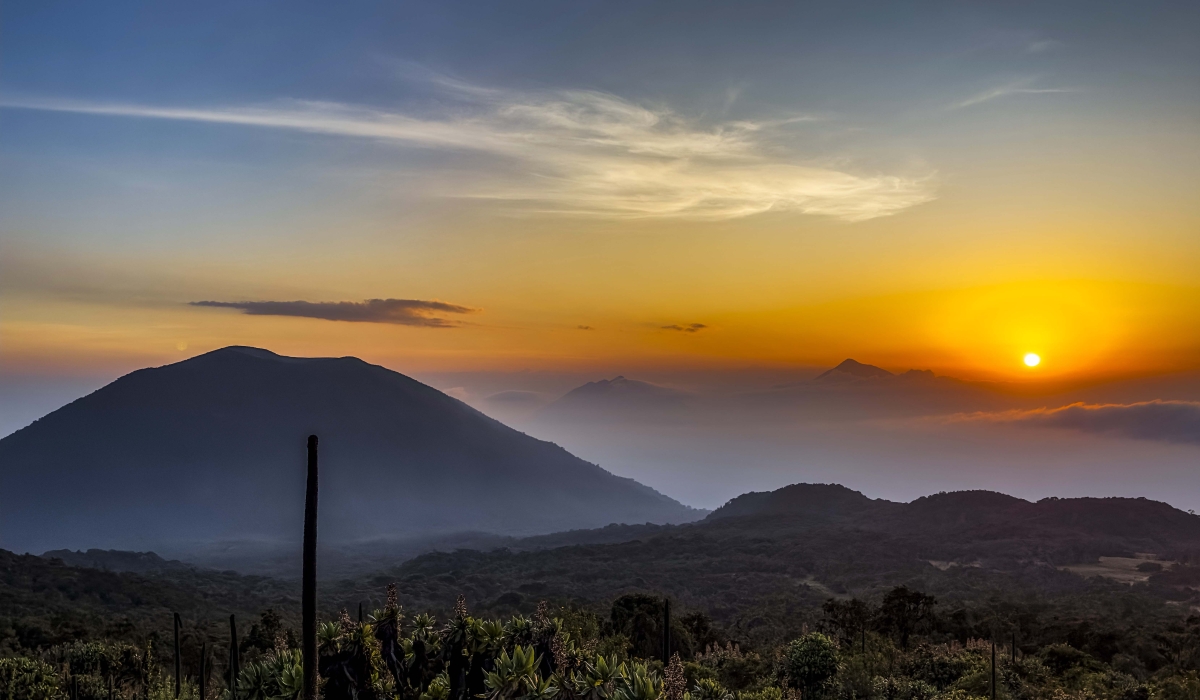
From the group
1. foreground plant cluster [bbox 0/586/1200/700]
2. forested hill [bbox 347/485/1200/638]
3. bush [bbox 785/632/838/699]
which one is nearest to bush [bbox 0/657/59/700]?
foreground plant cluster [bbox 0/586/1200/700]

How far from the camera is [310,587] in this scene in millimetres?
20953

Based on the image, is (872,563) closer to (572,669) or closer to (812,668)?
(812,668)

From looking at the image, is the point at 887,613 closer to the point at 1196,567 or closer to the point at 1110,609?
the point at 1110,609

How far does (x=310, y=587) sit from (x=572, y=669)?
6.37m

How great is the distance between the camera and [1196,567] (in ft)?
372

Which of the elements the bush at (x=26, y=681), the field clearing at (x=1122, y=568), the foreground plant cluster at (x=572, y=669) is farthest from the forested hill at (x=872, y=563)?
the bush at (x=26, y=681)

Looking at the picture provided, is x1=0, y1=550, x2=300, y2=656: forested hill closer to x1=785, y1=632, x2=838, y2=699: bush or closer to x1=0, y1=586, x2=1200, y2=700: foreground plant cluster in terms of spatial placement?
x1=0, y1=586, x2=1200, y2=700: foreground plant cluster

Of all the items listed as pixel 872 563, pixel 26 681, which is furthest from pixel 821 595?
pixel 26 681

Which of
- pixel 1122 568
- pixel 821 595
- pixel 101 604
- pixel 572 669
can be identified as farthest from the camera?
pixel 1122 568

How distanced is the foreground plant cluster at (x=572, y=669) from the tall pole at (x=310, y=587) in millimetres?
500

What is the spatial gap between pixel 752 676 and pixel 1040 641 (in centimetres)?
2581

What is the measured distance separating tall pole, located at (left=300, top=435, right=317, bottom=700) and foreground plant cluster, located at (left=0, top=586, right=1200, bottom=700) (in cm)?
50

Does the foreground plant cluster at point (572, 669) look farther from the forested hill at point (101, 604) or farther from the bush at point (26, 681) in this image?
the forested hill at point (101, 604)

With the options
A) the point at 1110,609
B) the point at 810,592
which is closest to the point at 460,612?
the point at 1110,609
